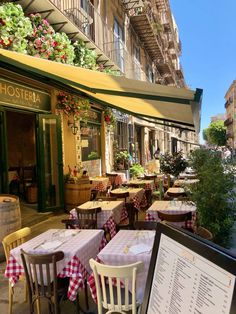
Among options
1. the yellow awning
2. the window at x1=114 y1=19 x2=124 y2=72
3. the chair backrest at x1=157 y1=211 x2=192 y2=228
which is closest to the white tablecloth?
the chair backrest at x1=157 y1=211 x2=192 y2=228

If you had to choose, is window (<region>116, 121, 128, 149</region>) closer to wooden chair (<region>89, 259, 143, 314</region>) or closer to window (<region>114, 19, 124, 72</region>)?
window (<region>114, 19, 124, 72</region>)

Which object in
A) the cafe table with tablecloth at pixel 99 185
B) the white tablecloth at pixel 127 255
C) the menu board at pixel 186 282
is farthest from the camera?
the cafe table with tablecloth at pixel 99 185

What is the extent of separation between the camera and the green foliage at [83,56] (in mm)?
10609

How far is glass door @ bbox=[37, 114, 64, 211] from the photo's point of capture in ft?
29.9

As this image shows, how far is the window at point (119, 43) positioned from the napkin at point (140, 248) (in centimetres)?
1289

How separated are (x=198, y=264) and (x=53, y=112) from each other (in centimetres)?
900

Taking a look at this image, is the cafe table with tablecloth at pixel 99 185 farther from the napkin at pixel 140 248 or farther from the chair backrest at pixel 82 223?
the napkin at pixel 140 248

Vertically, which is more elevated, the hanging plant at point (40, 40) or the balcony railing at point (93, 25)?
the balcony railing at point (93, 25)

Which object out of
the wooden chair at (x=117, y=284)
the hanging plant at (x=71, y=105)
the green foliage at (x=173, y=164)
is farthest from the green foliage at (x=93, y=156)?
the wooden chair at (x=117, y=284)

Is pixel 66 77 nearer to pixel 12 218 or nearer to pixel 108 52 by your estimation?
pixel 12 218

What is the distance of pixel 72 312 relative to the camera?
3926 mm

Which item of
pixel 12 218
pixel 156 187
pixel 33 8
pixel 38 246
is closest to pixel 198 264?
pixel 38 246

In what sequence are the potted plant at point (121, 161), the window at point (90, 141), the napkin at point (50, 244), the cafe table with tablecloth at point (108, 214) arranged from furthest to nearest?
the potted plant at point (121, 161)
the window at point (90, 141)
the cafe table with tablecloth at point (108, 214)
the napkin at point (50, 244)

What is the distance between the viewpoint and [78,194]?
31.1 ft
